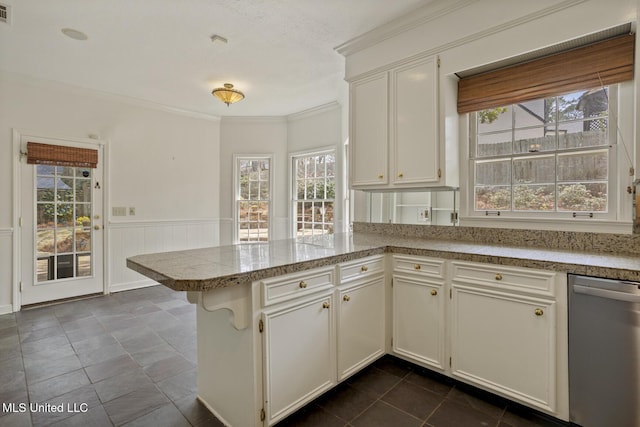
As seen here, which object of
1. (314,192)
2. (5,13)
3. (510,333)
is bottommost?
(510,333)

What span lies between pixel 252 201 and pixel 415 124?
3.57 meters

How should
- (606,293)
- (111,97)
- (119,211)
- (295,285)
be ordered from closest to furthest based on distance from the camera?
(606,293), (295,285), (111,97), (119,211)

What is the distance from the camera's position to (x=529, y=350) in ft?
5.60

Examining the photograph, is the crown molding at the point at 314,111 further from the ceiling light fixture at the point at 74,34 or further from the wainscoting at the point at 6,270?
the wainscoting at the point at 6,270

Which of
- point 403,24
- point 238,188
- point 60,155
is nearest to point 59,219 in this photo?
point 60,155

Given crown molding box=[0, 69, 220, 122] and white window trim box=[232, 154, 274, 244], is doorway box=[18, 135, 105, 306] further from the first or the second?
white window trim box=[232, 154, 274, 244]

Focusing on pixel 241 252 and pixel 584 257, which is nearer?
pixel 584 257

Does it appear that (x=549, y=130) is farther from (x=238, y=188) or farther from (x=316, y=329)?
(x=238, y=188)

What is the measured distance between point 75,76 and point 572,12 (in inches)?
187

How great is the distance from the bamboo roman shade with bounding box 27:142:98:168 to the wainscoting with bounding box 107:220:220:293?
0.87 metres

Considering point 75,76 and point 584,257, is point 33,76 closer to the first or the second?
point 75,76

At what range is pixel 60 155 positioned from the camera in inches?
148

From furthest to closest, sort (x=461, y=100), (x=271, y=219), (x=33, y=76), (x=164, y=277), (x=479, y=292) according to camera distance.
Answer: (x=271, y=219) → (x=33, y=76) → (x=461, y=100) → (x=479, y=292) → (x=164, y=277)

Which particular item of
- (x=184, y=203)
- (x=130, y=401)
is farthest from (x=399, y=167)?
(x=184, y=203)
